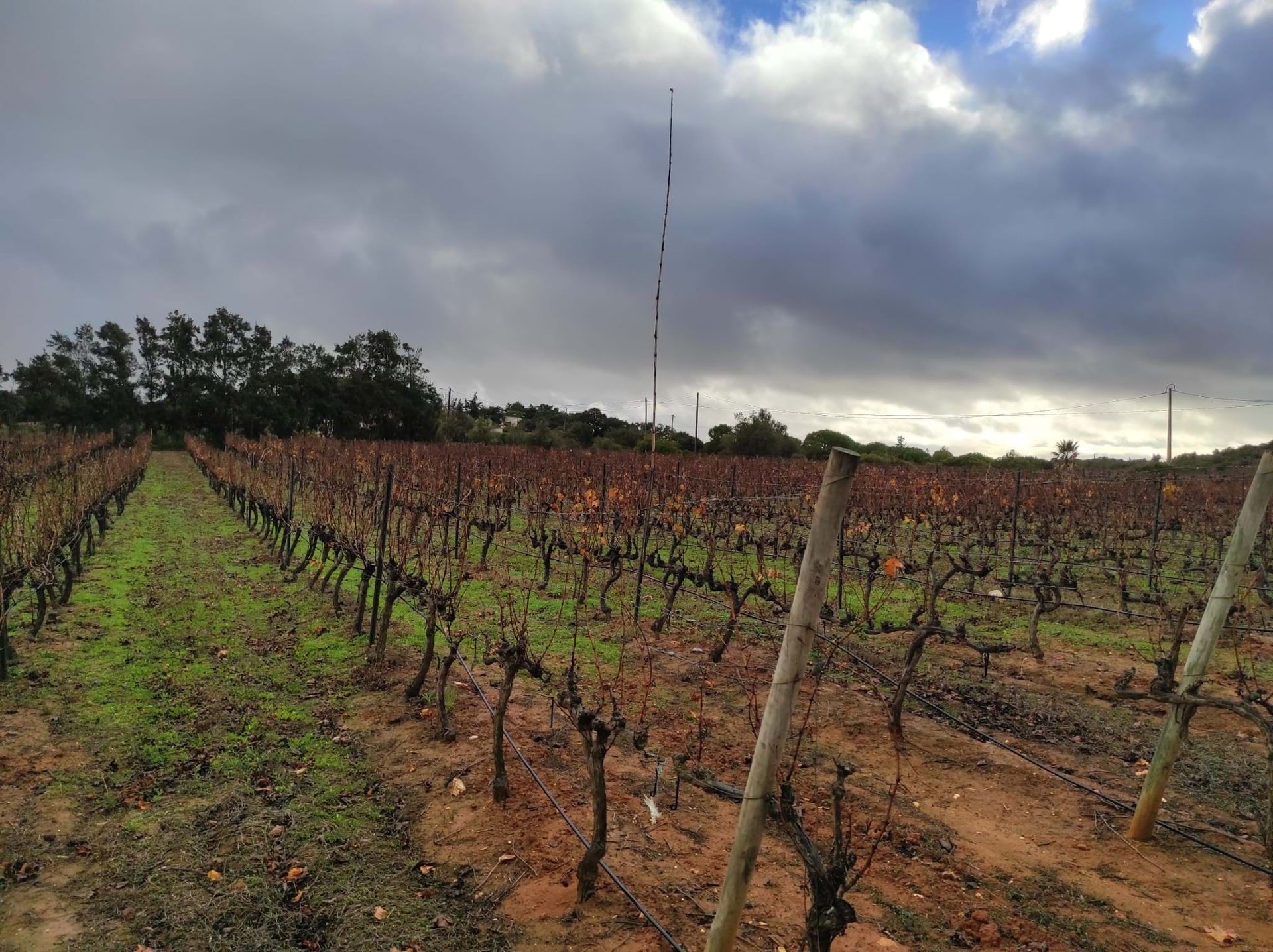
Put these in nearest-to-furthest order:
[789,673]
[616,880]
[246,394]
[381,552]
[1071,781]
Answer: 1. [789,673]
2. [616,880]
3. [1071,781]
4. [381,552]
5. [246,394]

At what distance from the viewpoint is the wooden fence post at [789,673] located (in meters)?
2.30

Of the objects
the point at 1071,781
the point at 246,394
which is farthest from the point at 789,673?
the point at 246,394

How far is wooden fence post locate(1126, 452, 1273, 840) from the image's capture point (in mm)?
3734

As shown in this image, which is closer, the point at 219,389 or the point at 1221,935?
the point at 1221,935

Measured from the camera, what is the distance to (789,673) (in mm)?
2357

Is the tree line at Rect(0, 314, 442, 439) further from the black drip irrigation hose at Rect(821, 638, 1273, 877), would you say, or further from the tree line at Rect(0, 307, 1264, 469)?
the black drip irrigation hose at Rect(821, 638, 1273, 877)

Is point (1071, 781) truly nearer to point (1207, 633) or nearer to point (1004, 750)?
point (1004, 750)

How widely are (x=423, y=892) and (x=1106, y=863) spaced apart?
12.6 ft

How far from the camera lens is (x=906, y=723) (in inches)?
231

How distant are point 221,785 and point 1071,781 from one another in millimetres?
5709

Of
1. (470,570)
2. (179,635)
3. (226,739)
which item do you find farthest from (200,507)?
(226,739)

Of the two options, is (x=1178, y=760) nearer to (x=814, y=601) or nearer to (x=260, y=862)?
(x=814, y=601)

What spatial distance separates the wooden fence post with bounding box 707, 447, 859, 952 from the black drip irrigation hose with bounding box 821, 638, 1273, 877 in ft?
3.82

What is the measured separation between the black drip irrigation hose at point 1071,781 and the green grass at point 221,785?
2.79 metres
